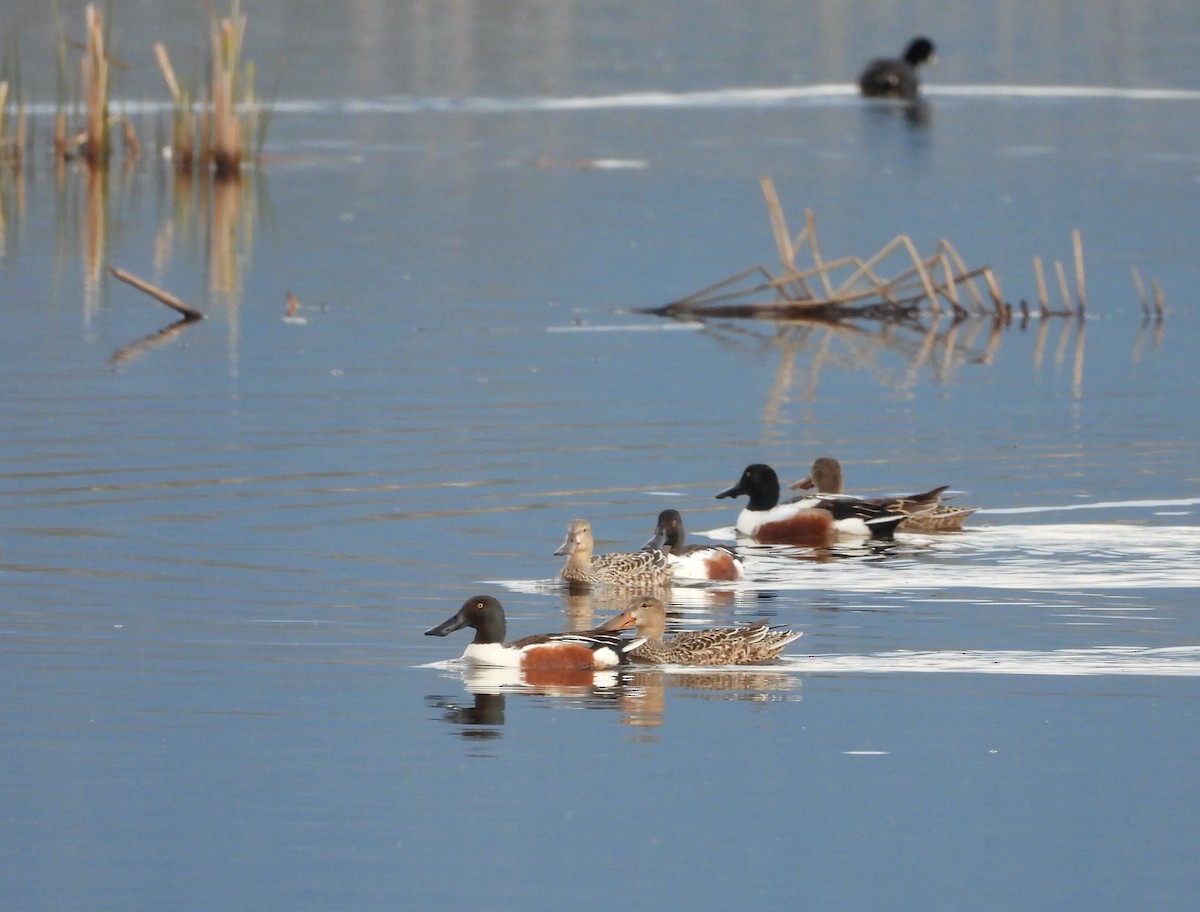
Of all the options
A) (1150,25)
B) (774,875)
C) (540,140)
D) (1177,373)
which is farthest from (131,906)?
(1150,25)

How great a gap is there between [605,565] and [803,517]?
208cm

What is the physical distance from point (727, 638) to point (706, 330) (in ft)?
42.1

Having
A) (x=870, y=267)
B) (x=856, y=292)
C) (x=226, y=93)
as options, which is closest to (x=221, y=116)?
(x=226, y=93)

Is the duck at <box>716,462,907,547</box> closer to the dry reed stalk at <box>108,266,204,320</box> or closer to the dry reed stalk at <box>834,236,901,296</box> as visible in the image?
the dry reed stalk at <box>834,236,901,296</box>

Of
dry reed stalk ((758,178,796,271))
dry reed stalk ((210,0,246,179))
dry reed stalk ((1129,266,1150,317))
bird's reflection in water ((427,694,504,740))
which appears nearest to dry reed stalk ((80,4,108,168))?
dry reed stalk ((210,0,246,179))

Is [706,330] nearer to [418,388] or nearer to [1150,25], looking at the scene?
[418,388]

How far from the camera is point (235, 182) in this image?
1368 inches

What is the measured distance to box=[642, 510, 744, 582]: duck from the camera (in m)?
13.0

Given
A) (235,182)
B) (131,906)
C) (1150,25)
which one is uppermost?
(1150,25)

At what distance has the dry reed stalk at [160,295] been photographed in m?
21.3

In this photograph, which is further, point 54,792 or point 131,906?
point 54,792

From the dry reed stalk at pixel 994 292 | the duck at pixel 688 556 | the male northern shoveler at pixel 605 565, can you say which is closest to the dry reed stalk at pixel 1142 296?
the dry reed stalk at pixel 994 292

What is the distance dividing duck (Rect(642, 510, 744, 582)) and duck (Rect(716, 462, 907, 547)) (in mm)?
1111

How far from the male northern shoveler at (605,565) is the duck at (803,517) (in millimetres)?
1677
